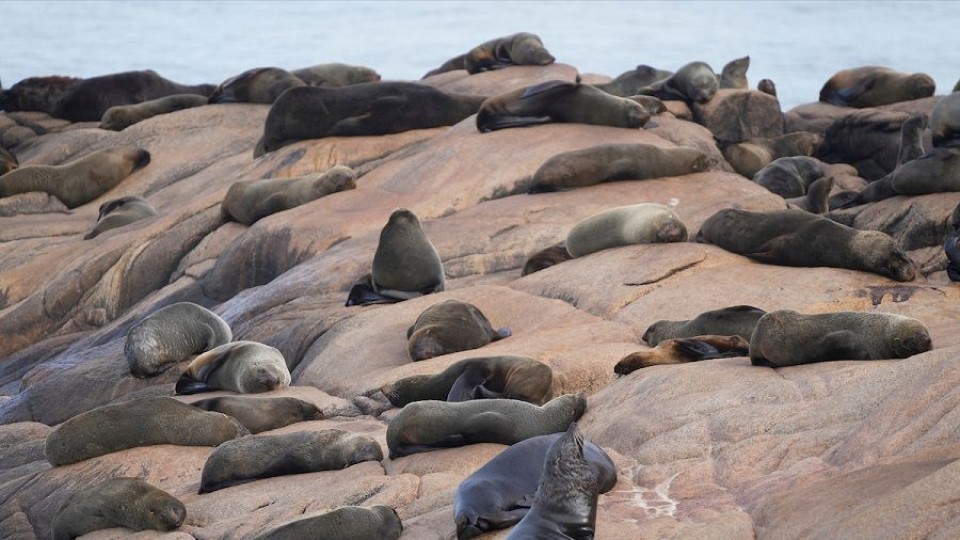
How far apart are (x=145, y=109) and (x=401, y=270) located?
1071 centimetres

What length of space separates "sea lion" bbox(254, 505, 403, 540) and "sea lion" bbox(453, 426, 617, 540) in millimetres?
284

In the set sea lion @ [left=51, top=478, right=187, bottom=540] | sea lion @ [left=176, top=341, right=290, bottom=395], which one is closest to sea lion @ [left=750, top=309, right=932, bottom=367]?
sea lion @ [left=51, top=478, right=187, bottom=540]

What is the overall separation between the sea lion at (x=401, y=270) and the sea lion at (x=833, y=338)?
4.08 m

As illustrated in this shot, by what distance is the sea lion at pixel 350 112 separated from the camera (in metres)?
Result: 15.6

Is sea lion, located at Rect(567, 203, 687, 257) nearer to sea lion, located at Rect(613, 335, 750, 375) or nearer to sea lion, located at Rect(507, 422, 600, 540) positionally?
sea lion, located at Rect(613, 335, 750, 375)

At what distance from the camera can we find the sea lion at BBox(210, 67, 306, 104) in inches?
754

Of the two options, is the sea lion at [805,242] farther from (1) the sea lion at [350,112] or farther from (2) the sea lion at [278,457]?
(1) the sea lion at [350,112]

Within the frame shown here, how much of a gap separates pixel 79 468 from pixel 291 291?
12.7 feet

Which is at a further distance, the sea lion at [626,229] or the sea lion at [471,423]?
the sea lion at [626,229]

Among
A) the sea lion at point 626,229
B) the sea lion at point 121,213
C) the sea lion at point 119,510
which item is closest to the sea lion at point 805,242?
the sea lion at point 626,229

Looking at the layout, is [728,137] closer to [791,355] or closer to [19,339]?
[19,339]

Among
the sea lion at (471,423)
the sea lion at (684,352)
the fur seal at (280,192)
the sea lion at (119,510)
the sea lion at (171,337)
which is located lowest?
the sea lion at (171,337)

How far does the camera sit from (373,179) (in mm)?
14312

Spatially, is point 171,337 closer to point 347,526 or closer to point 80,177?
point 347,526
